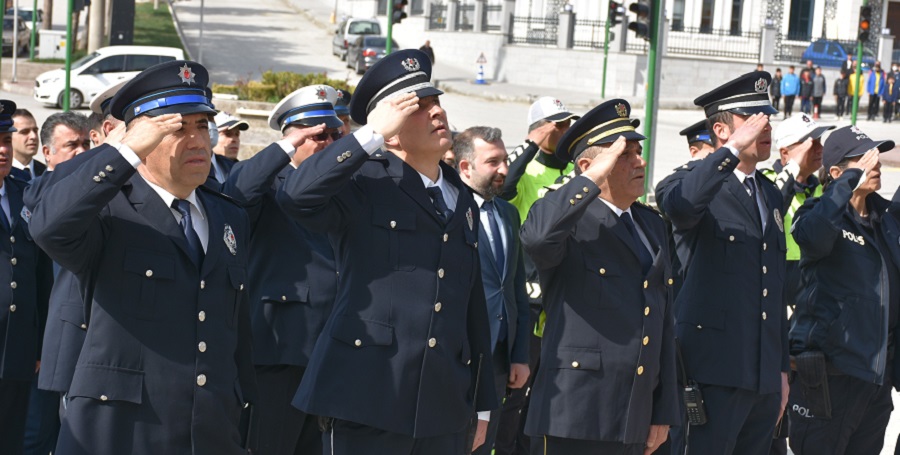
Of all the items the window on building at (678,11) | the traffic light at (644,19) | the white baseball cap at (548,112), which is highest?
the window on building at (678,11)

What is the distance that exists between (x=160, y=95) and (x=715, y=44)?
44830mm

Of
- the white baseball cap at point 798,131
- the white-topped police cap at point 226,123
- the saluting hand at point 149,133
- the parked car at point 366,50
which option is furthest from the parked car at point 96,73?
the saluting hand at point 149,133

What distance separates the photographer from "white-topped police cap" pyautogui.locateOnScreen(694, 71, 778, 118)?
6.94 meters

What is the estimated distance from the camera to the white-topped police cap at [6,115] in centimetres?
679

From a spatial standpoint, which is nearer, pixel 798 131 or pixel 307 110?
pixel 307 110

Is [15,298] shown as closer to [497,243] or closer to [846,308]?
[497,243]

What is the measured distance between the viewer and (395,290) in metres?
5.14

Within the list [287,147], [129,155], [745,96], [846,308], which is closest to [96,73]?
[846,308]

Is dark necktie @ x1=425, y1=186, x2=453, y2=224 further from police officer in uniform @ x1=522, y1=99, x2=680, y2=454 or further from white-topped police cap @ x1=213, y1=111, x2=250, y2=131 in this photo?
white-topped police cap @ x1=213, y1=111, x2=250, y2=131

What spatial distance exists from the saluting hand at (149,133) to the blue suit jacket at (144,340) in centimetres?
11

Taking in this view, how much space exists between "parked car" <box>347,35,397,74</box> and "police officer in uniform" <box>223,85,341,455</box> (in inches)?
1414

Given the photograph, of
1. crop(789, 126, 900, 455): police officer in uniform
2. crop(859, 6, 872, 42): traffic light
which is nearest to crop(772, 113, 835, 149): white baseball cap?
crop(789, 126, 900, 455): police officer in uniform

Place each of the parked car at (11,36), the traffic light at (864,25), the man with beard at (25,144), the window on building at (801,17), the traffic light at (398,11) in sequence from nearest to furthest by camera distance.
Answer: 1. the man with beard at (25,144)
2. the traffic light at (398,11)
3. the traffic light at (864,25)
4. the parked car at (11,36)
5. the window on building at (801,17)

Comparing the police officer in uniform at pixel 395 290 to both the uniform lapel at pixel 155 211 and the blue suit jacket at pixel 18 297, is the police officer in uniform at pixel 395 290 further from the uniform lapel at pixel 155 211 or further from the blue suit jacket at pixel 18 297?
the blue suit jacket at pixel 18 297
